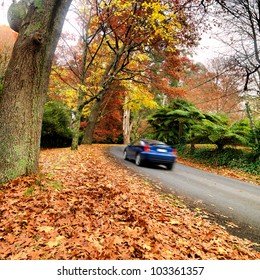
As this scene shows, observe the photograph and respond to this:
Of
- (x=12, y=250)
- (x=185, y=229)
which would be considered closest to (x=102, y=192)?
(x=185, y=229)

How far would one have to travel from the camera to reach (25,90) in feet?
15.3

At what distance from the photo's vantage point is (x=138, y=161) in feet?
36.7

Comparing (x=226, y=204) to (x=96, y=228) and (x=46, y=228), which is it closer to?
(x=96, y=228)

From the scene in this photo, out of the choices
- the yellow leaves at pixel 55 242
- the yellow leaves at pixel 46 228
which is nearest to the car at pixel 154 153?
the yellow leaves at pixel 46 228

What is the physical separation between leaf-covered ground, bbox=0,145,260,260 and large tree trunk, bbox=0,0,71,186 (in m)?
0.49

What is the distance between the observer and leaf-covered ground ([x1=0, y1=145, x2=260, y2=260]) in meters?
2.92

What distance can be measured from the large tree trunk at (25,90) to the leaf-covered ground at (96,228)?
0.49 m

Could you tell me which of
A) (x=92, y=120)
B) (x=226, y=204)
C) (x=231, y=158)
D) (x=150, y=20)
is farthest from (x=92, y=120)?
(x=226, y=204)

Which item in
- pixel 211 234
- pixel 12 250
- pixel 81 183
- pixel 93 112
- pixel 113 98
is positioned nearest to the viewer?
pixel 12 250

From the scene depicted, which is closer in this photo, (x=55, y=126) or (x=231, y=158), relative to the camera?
(x=231, y=158)

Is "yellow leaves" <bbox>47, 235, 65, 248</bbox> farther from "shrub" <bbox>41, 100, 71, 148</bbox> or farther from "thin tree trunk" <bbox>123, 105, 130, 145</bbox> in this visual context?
"thin tree trunk" <bbox>123, 105, 130, 145</bbox>

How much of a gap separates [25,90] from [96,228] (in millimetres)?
3223

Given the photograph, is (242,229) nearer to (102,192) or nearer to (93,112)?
(102,192)
